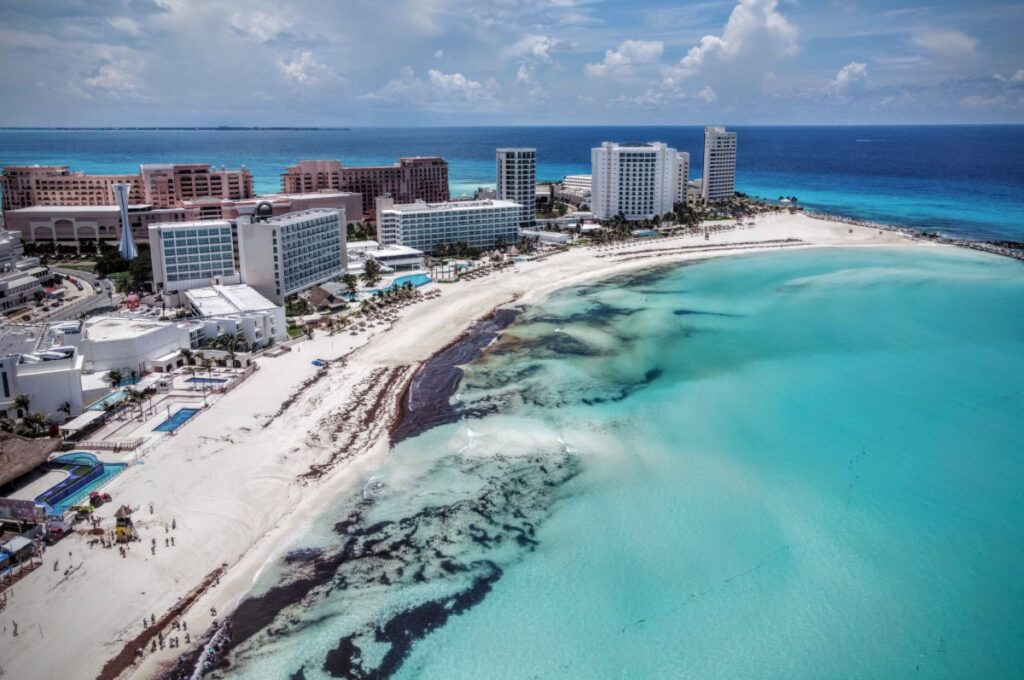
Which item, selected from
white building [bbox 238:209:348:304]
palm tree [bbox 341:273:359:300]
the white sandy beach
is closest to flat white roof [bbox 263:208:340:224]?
white building [bbox 238:209:348:304]

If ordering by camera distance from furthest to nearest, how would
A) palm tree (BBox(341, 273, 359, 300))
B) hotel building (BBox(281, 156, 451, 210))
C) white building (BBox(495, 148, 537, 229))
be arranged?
hotel building (BBox(281, 156, 451, 210)) < white building (BBox(495, 148, 537, 229)) < palm tree (BBox(341, 273, 359, 300))

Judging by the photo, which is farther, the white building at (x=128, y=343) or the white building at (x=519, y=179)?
the white building at (x=519, y=179)

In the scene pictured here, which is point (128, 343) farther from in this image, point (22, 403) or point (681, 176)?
point (681, 176)

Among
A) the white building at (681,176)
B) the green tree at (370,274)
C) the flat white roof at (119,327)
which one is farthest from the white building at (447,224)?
the white building at (681,176)

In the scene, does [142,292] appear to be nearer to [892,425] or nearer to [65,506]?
[65,506]

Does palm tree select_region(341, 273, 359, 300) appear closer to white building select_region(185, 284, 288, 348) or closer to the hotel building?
white building select_region(185, 284, 288, 348)

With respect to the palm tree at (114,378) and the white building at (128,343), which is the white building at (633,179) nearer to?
the white building at (128,343)
